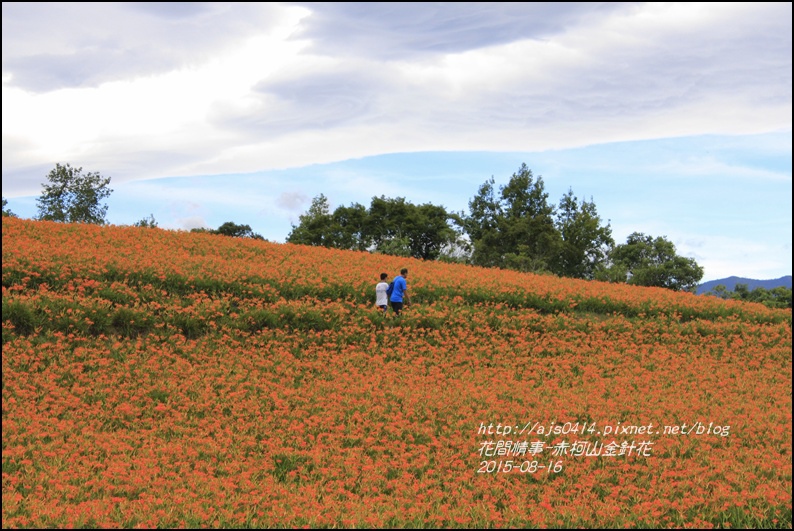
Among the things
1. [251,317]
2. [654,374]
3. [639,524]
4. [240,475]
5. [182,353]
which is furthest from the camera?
[251,317]

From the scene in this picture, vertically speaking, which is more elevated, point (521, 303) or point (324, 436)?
point (521, 303)

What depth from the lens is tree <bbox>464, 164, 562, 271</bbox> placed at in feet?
182

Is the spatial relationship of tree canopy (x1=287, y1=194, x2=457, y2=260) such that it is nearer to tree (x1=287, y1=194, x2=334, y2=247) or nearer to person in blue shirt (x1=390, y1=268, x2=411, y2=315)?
tree (x1=287, y1=194, x2=334, y2=247)

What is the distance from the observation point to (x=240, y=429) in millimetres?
11461

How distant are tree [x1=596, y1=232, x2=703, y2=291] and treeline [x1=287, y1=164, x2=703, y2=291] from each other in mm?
99

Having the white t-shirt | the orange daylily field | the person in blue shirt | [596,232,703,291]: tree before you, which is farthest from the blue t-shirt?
[596,232,703,291]: tree

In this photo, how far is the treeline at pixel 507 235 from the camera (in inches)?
2260

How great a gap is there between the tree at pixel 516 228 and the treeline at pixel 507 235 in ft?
0.28

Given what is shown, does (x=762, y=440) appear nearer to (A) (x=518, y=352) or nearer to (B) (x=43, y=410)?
(A) (x=518, y=352)

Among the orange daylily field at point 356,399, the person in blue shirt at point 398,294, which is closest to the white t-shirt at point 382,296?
the person in blue shirt at point 398,294

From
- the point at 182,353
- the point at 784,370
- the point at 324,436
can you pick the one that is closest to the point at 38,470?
the point at 324,436

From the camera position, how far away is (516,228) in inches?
2253

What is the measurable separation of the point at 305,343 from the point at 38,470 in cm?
849

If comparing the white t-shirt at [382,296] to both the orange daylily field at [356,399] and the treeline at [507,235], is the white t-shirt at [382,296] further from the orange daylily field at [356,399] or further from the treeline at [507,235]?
the treeline at [507,235]
